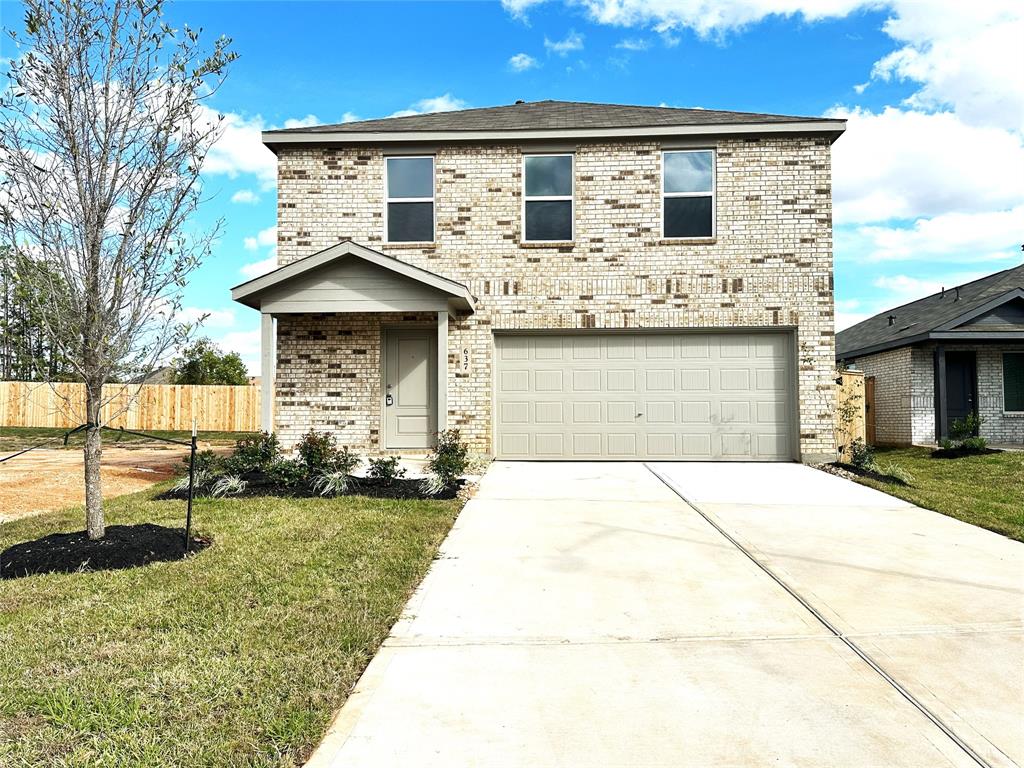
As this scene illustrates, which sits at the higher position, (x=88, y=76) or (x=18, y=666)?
(x=88, y=76)

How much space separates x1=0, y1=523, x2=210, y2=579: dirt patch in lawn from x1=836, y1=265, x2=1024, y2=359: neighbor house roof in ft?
54.9

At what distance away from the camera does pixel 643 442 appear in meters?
11.8

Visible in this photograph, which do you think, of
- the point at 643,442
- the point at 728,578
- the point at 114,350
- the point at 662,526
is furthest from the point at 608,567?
the point at 643,442

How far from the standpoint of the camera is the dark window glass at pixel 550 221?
1195 cm

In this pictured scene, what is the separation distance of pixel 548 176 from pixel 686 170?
8.23 ft

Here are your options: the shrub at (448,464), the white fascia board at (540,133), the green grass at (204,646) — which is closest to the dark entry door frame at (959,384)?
the white fascia board at (540,133)

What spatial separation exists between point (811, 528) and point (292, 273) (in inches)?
326

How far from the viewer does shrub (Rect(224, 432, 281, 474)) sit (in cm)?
905

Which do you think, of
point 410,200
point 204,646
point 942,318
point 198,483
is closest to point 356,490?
Result: point 198,483

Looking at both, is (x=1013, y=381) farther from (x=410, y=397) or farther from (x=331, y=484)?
(x=331, y=484)

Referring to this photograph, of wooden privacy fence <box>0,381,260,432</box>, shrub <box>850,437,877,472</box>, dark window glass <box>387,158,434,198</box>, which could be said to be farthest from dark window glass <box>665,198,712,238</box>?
wooden privacy fence <box>0,381,260,432</box>

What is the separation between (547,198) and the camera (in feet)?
39.3

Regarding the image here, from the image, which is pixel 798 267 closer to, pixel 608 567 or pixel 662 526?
pixel 662 526

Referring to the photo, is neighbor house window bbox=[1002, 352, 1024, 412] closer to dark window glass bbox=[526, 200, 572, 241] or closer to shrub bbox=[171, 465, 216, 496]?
dark window glass bbox=[526, 200, 572, 241]
